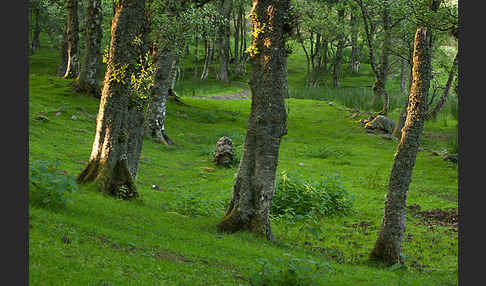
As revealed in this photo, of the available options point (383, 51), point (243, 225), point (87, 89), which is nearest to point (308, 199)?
point (243, 225)

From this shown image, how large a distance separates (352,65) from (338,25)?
29.0 m

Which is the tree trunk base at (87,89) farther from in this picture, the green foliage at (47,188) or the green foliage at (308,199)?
the green foliage at (47,188)

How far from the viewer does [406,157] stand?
10.9 m

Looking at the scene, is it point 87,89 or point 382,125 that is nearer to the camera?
point 87,89

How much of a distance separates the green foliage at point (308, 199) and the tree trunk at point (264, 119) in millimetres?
4113

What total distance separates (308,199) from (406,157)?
5.37 meters

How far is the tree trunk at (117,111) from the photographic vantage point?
1241cm

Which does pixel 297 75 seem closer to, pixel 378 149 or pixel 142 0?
pixel 378 149

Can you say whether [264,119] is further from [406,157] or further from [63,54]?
[63,54]

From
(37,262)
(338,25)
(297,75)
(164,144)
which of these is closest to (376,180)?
(164,144)

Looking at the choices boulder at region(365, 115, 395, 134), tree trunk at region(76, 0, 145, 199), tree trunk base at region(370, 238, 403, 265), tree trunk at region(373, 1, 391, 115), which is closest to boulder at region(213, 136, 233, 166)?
tree trunk at region(76, 0, 145, 199)

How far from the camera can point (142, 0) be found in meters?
12.6

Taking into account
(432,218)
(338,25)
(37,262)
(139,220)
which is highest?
(338,25)

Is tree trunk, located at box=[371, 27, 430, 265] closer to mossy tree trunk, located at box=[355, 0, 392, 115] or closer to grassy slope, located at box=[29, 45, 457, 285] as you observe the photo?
grassy slope, located at box=[29, 45, 457, 285]
